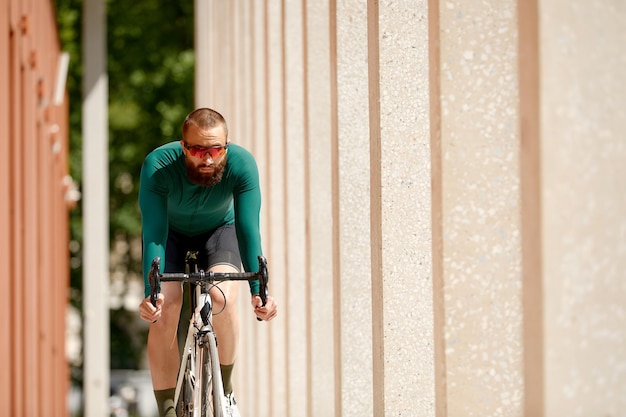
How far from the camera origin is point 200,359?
233cm

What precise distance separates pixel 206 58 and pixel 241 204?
319 inches

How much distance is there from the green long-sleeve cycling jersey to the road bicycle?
10cm

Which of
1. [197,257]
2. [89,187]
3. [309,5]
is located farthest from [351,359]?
[89,187]

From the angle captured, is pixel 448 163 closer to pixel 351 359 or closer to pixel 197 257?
pixel 197 257

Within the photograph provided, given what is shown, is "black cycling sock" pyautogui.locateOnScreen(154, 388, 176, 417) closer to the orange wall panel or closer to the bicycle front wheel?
the bicycle front wheel

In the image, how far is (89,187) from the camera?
1504 centimetres

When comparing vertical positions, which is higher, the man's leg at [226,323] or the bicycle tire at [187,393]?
the man's leg at [226,323]

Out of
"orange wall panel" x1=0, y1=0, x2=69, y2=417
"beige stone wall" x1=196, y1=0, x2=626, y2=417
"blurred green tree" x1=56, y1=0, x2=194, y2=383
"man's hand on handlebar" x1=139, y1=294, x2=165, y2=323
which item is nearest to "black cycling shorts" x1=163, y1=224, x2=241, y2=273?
"man's hand on handlebar" x1=139, y1=294, x2=165, y2=323

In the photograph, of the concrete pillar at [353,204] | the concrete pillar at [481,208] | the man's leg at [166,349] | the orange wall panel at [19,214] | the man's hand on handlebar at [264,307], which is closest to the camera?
the concrete pillar at [481,208]

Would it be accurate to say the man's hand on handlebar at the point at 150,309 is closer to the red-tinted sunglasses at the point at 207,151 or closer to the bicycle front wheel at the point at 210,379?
the bicycle front wheel at the point at 210,379

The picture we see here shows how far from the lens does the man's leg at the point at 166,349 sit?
2.28 meters

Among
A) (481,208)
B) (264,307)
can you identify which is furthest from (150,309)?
(481,208)

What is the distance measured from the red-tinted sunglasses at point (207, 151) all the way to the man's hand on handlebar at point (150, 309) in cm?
33

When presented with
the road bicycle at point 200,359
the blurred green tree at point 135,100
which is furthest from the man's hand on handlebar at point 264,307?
the blurred green tree at point 135,100
